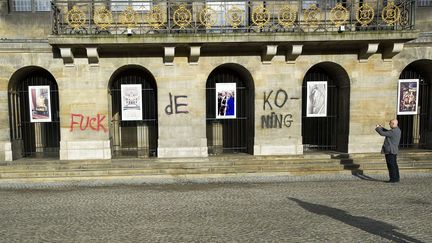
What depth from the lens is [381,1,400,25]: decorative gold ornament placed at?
12.2 meters

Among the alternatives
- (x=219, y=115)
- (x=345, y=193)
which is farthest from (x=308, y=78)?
(x=345, y=193)

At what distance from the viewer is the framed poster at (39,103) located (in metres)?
13.2

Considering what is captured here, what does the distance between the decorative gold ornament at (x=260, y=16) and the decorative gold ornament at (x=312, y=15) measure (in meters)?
1.82

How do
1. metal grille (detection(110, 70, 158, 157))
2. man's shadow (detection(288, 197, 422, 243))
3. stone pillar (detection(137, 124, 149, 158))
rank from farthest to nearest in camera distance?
stone pillar (detection(137, 124, 149, 158)), metal grille (detection(110, 70, 158, 157)), man's shadow (detection(288, 197, 422, 243))

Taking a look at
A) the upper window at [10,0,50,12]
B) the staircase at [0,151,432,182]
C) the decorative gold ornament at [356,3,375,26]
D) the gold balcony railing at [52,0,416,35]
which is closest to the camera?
the staircase at [0,151,432,182]

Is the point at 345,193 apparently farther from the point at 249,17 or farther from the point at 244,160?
the point at 249,17

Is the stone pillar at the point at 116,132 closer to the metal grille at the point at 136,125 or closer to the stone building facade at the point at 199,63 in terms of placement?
the metal grille at the point at 136,125

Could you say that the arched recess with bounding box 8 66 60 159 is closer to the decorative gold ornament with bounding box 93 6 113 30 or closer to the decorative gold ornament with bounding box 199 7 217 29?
the decorative gold ornament with bounding box 93 6 113 30

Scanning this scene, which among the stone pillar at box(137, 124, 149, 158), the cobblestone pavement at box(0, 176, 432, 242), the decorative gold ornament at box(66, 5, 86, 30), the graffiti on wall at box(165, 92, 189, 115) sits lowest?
the cobblestone pavement at box(0, 176, 432, 242)

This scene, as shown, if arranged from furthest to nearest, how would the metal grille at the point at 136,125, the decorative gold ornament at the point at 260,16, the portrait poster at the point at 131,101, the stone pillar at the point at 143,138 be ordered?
1. the stone pillar at the point at 143,138
2. the metal grille at the point at 136,125
3. the portrait poster at the point at 131,101
4. the decorative gold ornament at the point at 260,16

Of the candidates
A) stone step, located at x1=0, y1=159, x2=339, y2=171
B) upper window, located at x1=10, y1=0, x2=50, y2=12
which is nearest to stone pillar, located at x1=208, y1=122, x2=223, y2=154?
stone step, located at x1=0, y1=159, x2=339, y2=171

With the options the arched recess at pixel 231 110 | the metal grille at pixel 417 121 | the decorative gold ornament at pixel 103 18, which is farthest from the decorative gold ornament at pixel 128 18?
the metal grille at pixel 417 121

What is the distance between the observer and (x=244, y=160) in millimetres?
12414

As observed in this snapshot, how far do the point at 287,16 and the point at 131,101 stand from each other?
7.87 metres
